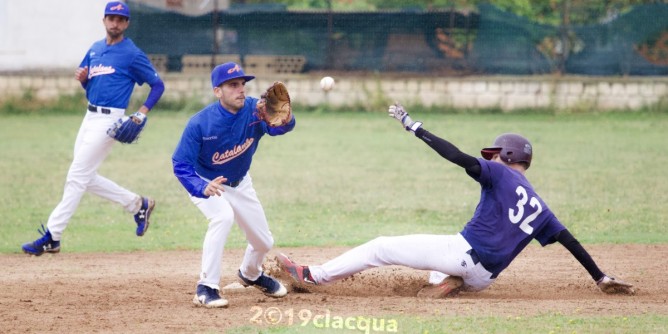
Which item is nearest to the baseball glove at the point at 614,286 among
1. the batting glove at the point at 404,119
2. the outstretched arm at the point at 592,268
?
the outstretched arm at the point at 592,268

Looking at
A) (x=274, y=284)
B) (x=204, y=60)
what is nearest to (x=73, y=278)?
(x=274, y=284)

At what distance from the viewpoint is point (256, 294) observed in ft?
26.4

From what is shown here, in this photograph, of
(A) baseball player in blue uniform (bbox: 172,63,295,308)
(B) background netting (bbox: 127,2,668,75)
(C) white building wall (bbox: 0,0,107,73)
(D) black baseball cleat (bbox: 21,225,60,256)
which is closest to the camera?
(A) baseball player in blue uniform (bbox: 172,63,295,308)

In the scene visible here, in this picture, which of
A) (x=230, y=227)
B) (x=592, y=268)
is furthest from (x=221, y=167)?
(x=592, y=268)

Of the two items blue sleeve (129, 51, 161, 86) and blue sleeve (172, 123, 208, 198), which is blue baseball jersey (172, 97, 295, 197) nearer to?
blue sleeve (172, 123, 208, 198)

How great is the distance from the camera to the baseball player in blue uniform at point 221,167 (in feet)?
23.8

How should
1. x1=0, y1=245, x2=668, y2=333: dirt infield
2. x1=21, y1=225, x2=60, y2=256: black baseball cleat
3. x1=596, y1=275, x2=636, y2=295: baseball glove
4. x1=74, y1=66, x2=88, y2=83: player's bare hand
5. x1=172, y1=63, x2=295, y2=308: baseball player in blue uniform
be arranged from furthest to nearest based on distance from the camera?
x1=74, y1=66, x2=88, y2=83: player's bare hand, x1=21, y1=225, x2=60, y2=256: black baseball cleat, x1=596, y1=275, x2=636, y2=295: baseball glove, x1=172, y1=63, x2=295, y2=308: baseball player in blue uniform, x1=0, y1=245, x2=668, y2=333: dirt infield

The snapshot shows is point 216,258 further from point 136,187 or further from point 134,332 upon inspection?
point 136,187

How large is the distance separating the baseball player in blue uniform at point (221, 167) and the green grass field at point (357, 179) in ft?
10.3

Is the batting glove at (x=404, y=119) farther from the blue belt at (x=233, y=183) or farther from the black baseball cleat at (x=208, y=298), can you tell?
the black baseball cleat at (x=208, y=298)

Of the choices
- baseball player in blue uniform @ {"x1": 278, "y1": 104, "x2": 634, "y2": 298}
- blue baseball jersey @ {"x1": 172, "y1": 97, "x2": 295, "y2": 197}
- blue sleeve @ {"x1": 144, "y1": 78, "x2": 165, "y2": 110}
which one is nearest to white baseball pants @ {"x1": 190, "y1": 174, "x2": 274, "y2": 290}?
blue baseball jersey @ {"x1": 172, "y1": 97, "x2": 295, "y2": 197}

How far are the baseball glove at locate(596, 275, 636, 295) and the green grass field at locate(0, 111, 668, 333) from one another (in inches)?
39.3

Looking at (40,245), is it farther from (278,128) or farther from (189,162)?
(278,128)

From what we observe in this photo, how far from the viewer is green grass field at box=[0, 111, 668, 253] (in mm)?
11477
